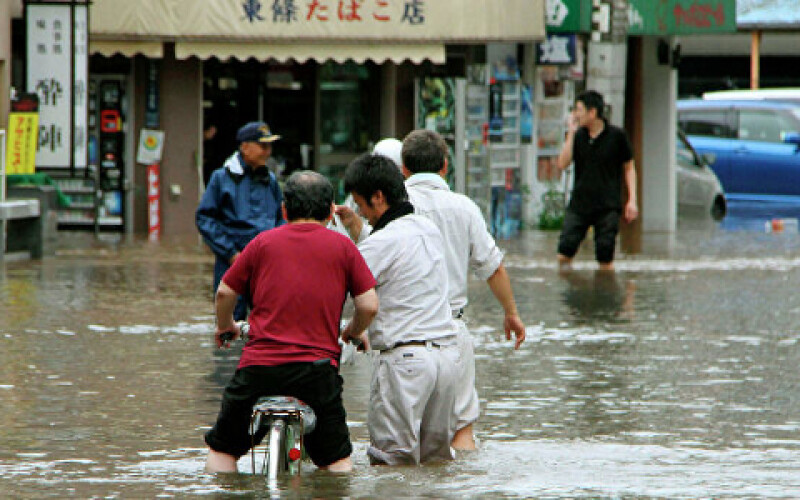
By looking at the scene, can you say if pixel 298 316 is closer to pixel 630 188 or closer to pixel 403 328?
pixel 403 328

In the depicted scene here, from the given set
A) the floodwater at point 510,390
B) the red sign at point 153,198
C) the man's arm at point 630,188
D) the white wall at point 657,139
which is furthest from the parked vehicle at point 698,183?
the man's arm at point 630,188

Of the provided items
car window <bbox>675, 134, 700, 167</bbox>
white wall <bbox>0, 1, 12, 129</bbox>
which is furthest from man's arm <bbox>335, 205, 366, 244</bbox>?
car window <bbox>675, 134, 700, 167</bbox>

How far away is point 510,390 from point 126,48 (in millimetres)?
12699

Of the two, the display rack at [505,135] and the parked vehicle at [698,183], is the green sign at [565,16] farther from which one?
the parked vehicle at [698,183]

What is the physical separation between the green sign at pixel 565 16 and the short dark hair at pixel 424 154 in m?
16.4

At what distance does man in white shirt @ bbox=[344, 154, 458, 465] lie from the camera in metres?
7.25

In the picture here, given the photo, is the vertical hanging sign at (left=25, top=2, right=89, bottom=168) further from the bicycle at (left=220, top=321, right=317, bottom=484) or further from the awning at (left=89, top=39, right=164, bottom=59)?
Result: the bicycle at (left=220, top=321, right=317, bottom=484)

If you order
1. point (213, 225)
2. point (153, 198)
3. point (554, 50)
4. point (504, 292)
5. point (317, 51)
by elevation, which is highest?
point (554, 50)

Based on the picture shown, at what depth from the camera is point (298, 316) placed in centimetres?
682

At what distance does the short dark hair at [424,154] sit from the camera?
26.3 ft

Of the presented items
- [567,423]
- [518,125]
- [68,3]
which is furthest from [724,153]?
[567,423]

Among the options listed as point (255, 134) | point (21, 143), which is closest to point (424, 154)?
point (255, 134)

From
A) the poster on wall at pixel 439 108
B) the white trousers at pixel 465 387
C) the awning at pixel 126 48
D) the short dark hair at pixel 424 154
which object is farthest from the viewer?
the poster on wall at pixel 439 108

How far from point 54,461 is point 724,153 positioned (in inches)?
910
